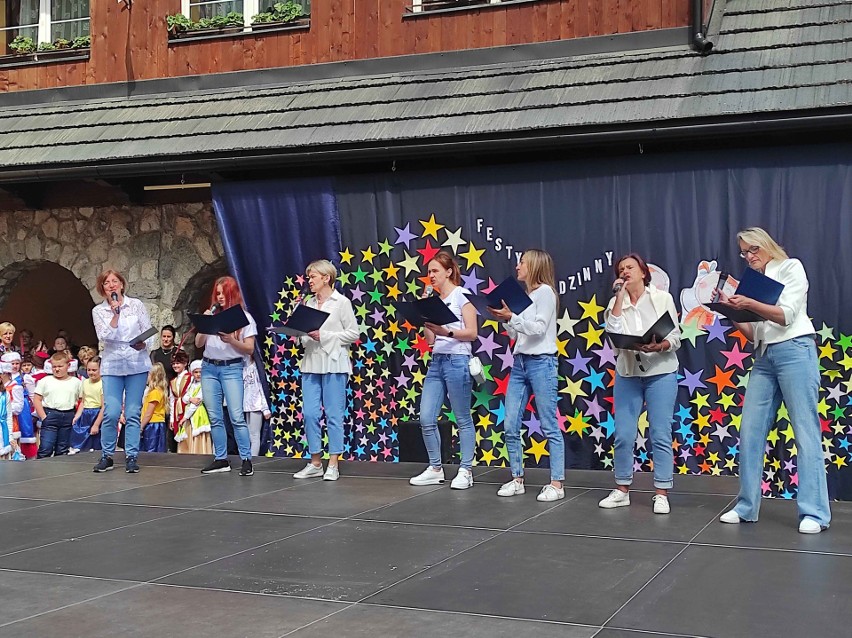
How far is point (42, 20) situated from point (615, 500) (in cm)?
898

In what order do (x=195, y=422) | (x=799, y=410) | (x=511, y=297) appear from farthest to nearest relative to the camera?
1. (x=195, y=422)
2. (x=511, y=297)
3. (x=799, y=410)

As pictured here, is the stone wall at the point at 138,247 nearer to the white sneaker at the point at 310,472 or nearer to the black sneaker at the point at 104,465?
the black sneaker at the point at 104,465

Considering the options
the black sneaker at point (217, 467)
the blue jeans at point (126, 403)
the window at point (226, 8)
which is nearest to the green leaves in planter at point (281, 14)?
the window at point (226, 8)

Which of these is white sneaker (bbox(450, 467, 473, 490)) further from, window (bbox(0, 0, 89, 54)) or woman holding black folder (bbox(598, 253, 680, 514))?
window (bbox(0, 0, 89, 54))

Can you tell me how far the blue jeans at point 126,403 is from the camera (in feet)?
31.3

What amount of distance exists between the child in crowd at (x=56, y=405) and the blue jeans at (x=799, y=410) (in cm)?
767

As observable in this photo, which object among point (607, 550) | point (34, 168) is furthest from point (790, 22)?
point (34, 168)

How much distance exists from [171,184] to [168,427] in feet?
8.60

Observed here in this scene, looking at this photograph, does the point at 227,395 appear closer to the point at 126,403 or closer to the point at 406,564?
the point at 126,403

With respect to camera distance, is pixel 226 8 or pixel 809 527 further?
pixel 226 8

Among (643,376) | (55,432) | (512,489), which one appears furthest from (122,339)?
(643,376)

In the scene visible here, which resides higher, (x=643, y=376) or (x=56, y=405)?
(x=643, y=376)

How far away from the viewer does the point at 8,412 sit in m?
11.9

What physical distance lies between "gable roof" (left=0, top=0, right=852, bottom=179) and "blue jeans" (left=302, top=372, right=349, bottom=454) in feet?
6.96
